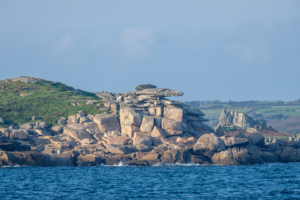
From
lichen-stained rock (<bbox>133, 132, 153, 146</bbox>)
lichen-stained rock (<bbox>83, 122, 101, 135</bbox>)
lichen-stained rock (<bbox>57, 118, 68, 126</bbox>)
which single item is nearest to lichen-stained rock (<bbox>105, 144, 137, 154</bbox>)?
lichen-stained rock (<bbox>133, 132, 153, 146</bbox>)

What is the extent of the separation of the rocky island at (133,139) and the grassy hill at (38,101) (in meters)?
1.08

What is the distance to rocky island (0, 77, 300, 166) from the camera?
2271 inches

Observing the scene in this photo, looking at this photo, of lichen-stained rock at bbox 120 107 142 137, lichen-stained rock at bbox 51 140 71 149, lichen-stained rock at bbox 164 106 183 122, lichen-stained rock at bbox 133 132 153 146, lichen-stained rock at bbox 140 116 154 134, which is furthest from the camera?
lichen-stained rock at bbox 164 106 183 122

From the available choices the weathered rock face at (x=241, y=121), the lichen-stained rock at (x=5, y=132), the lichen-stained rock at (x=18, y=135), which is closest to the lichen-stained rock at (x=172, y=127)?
the lichen-stained rock at (x=18, y=135)

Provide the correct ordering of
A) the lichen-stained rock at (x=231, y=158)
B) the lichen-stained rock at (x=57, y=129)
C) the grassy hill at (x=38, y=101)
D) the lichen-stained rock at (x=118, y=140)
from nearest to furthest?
the lichen-stained rock at (x=231, y=158)
the lichen-stained rock at (x=118, y=140)
the lichen-stained rock at (x=57, y=129)
the grassy hill at (x=38, y=101)

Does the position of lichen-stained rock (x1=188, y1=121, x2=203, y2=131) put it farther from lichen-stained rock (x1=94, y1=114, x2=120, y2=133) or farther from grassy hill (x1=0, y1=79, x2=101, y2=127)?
grassy hill (x1=0, y1=79, x2=101, y2=127)

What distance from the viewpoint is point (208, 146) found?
60250 mm

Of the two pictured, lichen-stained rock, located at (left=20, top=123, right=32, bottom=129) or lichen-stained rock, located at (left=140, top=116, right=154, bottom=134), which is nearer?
lichen-stained rock, located at (left=140, top=116, right=154, bottom=134)

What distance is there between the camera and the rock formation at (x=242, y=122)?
110 meters

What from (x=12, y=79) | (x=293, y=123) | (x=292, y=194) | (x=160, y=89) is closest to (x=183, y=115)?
(x=160, y=89)

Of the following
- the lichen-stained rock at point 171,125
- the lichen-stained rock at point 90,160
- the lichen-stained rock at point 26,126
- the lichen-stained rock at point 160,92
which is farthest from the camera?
the lichen-stained rock at point 160,92

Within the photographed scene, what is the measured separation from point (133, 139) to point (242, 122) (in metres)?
55.7

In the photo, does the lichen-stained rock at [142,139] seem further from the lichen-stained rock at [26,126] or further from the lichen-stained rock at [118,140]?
the lichen-stained rock at [26,126]

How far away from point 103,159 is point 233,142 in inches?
760
